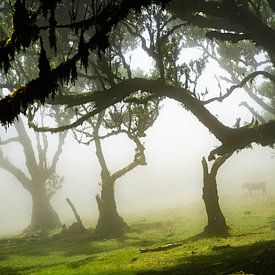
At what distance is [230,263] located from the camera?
14648 millimetres

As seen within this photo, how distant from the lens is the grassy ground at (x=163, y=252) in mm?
15203

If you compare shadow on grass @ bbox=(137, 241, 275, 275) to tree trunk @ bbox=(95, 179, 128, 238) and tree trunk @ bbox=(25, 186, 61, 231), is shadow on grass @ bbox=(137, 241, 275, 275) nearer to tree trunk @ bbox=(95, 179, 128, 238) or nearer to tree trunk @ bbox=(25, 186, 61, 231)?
tree trunk @ bbox=(95, 179, 128, 238)

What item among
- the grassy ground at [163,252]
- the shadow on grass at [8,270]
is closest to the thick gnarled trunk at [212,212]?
the grassy ground at [163,252]

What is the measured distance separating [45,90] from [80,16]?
19.6 meters

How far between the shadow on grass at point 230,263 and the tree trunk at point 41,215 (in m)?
31.3

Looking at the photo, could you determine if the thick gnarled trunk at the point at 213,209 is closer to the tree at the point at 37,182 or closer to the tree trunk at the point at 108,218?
the tree trunk at the point at 108,218

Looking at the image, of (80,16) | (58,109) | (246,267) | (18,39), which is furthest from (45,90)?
(58,109)

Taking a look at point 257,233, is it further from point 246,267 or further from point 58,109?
point 58,109

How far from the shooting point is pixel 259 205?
1544 inches

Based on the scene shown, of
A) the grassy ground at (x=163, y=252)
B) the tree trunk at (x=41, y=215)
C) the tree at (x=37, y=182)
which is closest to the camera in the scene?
the grassy ground at (x=163, y=252)

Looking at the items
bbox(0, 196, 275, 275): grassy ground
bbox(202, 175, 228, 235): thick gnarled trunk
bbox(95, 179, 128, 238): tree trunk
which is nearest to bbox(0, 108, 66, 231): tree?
bbox(0, 196, 275, 275): grassy ground

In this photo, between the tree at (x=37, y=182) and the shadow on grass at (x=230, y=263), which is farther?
the tree at (x=37, y=182)

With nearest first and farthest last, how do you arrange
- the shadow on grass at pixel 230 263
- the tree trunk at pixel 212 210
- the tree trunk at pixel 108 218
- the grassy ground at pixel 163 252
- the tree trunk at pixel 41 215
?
the shadow on grass at pixel 230 263 < the grassy ground at pixel 163 252 < the tree trunk at pixel 212 210 < the tree trunk at pixel 108 218 < the tree trunk at pixel 41 215

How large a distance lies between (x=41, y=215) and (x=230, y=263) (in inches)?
1421
